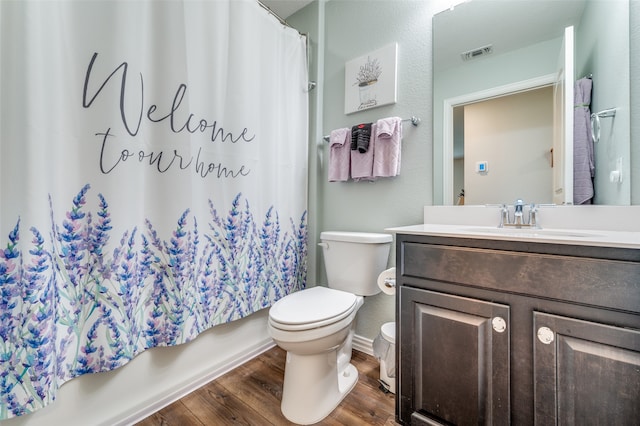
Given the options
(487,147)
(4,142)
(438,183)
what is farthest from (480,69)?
(4,142)

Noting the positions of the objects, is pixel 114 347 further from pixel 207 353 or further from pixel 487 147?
pixel 487 147

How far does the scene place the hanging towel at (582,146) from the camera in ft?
3.59

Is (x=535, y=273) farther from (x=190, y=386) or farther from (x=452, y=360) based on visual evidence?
(x=190, y=386)

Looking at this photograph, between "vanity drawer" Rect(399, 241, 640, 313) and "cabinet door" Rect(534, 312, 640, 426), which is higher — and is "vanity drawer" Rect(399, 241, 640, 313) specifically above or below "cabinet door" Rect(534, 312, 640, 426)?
above

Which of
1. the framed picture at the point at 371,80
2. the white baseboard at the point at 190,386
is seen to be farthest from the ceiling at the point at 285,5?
the white baseboard at the point at 190,386

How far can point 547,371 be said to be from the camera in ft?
2.53

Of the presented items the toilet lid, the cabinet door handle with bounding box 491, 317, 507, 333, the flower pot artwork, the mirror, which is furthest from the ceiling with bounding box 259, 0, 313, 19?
the cabinet door handle with bounding box 491, 317, 507, 333

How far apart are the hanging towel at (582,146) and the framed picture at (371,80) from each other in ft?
2.73

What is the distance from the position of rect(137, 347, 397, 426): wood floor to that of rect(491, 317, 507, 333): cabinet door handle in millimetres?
679

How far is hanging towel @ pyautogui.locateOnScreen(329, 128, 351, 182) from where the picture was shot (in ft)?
5.55

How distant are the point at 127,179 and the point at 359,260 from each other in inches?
46.5

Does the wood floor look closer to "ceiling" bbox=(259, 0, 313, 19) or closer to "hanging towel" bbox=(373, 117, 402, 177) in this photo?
"hanging towel" bbox=(373, 117, 402, 177)

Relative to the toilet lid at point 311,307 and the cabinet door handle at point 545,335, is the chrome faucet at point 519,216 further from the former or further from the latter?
the toilet lid at point 311,307

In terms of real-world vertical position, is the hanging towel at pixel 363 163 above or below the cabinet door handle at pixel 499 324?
above
